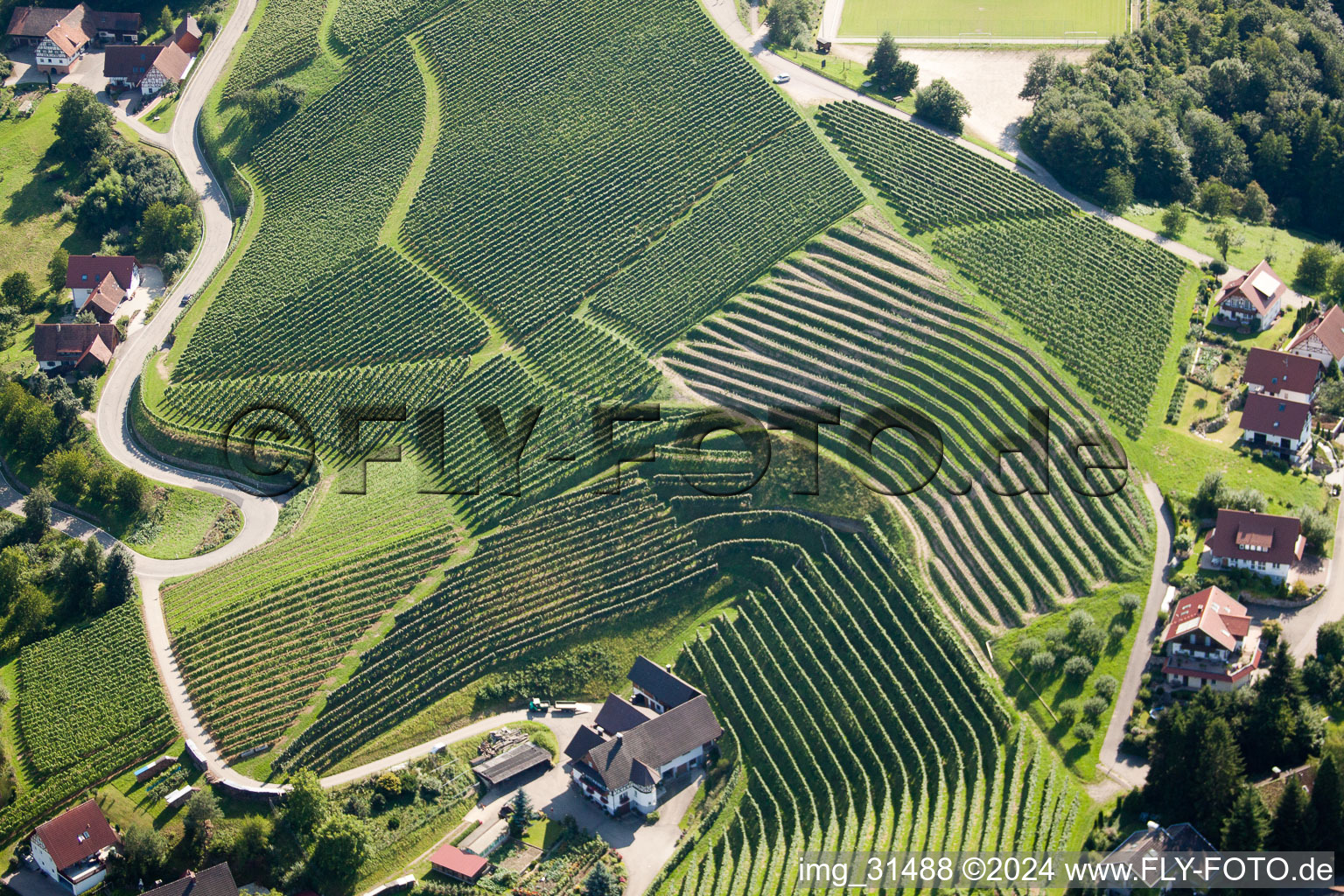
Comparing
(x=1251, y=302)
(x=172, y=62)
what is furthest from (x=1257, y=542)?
(x=172, y=62)

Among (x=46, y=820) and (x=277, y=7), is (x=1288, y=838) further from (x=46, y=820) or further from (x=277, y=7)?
(x=277, y=7)

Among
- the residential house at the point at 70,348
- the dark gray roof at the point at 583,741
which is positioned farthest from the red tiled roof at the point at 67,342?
the dark gray roof at the point at 583,741

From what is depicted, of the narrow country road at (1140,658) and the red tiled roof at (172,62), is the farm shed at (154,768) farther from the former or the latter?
the red tiled roof at (172,62)

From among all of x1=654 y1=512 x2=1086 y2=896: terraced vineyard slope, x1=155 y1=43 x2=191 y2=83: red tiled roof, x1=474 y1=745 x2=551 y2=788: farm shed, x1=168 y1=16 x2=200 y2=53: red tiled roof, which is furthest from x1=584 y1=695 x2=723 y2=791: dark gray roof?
x1=168 y1=16 x2=200 y2=53: red tiled roof

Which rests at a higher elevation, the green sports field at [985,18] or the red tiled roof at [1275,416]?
the green sports field at [985,18]

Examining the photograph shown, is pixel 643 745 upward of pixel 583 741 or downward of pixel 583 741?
upward

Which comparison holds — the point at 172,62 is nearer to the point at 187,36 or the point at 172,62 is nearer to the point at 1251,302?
the point at 187,36

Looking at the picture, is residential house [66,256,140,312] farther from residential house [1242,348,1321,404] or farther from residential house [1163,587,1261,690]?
residential house [1242,348,1321,404]

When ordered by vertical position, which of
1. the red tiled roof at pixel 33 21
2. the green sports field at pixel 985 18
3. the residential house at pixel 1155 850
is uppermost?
the green sports field at pixel 985 18
